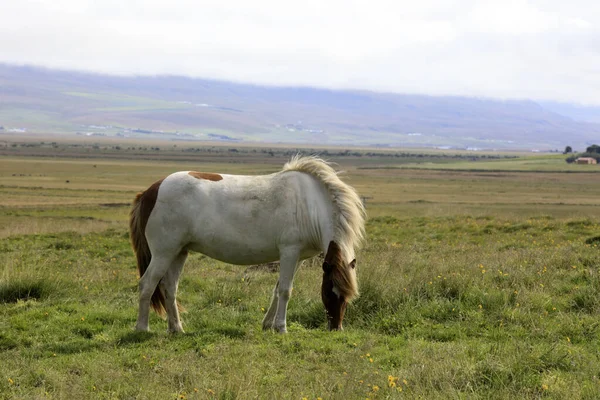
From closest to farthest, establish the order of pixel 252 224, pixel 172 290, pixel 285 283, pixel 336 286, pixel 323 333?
pixel 323 333
pixel 336 286
pixel 285 283
pixel 252 224
pixel 172 290

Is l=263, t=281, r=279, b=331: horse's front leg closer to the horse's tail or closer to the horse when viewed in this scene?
the horse

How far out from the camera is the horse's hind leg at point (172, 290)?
8992 mm

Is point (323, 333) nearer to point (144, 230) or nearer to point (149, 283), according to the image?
point (149, 283)

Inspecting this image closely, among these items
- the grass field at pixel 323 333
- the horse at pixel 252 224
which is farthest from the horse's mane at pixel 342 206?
the grass field at pixel 323 333

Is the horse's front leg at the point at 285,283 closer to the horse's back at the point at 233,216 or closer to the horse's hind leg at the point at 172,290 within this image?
the horse's back at the point at 233,216

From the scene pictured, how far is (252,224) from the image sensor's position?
9.04 m

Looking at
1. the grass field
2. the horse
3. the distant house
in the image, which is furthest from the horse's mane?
the distant house

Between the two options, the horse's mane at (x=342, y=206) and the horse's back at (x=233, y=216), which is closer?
the horse's mane at (x=342, y=206)

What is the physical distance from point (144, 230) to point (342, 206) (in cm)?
295

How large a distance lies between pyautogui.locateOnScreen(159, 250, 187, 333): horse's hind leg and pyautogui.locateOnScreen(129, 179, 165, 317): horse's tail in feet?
0.61

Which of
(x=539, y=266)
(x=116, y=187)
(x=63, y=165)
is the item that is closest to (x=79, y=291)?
(x=539, y=266)

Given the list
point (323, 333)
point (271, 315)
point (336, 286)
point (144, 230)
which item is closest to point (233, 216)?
point (144, 230)

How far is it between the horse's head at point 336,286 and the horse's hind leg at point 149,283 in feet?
7.55

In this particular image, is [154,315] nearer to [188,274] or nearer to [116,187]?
[188,274]
